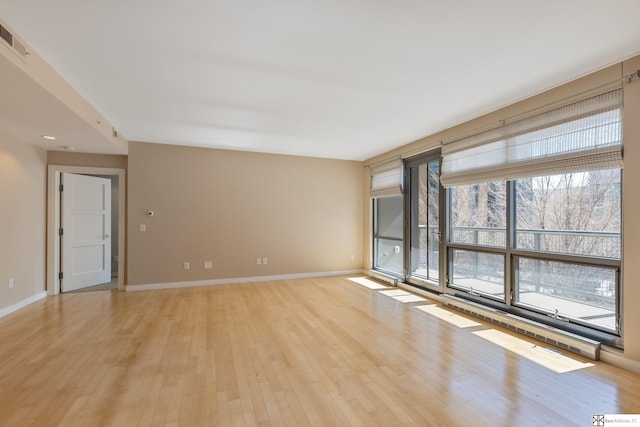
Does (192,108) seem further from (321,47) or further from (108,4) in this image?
(321,47)

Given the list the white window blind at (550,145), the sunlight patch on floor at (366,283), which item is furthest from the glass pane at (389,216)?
the white window blind at (550,145)

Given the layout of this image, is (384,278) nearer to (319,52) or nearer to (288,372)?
(288,372)

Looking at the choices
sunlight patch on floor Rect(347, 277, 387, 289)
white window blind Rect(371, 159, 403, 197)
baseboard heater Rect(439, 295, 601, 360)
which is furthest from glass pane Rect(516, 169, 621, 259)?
sunlight patch on floor Rect(347, 277, 387, 289)

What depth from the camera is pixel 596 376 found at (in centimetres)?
231

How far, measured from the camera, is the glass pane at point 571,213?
8.79 feet

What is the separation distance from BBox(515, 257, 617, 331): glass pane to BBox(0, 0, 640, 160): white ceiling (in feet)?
6.17

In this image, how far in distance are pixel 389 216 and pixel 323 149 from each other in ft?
6.36

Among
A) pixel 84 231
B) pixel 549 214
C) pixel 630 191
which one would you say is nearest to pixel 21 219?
pixel 84 231

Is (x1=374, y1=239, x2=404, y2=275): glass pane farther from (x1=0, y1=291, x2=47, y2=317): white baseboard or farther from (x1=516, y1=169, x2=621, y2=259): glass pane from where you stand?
(x1=0, y1=291, x2=47, y2=317): white baseboard

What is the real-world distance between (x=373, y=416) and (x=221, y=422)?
95 cm

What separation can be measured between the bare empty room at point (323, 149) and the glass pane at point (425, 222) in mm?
52

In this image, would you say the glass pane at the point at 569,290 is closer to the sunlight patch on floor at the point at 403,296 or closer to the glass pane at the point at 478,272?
the glass pane at the point at 478,272

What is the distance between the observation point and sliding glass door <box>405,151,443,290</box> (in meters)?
4.64

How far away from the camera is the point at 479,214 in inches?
155
